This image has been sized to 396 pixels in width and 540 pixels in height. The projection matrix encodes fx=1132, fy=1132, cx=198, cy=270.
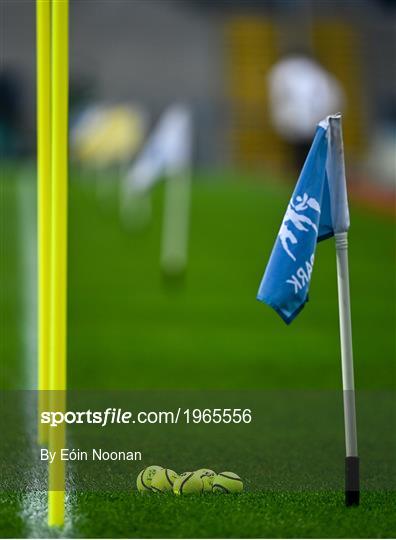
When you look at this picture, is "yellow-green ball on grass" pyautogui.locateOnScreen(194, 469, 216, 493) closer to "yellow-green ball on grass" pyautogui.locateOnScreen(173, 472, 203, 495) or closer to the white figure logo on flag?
"yellow-green ball on grass" pyautogui.locateOnScreen(173, 472, 203, 495)

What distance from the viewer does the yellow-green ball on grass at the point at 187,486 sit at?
13.4 feet

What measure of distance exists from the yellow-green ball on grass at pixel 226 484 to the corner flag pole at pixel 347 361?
440 mm

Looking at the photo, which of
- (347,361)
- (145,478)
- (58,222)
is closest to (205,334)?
(145,478)

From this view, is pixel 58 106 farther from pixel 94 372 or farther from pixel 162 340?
pixel 162 340

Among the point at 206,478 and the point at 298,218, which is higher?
the point at 298,218

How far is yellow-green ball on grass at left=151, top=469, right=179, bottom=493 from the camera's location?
162 inches

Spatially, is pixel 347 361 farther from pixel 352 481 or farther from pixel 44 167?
pixel 44 167

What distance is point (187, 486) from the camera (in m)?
4.09

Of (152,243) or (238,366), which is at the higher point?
(152,243)

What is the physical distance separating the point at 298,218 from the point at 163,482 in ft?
3.68

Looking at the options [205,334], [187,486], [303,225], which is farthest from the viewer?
[205,334]

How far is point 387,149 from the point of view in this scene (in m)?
27.0

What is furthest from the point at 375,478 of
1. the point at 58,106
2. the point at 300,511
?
the point at 58,106

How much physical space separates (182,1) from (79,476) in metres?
28.8
